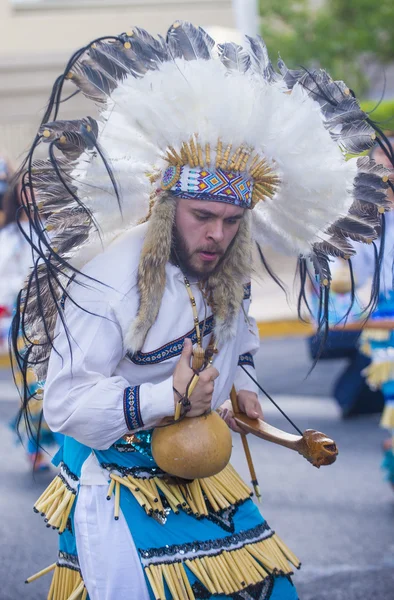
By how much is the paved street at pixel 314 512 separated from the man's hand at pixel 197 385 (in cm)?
198

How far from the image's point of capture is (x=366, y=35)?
66.9 ft

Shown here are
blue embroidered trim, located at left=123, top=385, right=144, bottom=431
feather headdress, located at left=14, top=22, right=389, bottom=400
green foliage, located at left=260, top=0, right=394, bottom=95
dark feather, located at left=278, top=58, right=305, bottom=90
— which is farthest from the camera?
green foliage, located at left=260, top=0, right=394, bottom=95

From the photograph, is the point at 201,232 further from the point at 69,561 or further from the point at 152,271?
the point at 69,561

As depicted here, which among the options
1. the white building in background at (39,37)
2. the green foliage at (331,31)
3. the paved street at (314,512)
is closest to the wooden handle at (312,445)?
the paved street at (314,512)

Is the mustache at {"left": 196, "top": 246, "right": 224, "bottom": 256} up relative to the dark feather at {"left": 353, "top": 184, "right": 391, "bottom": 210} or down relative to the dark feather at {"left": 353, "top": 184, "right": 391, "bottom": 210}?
down

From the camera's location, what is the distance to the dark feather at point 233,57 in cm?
301

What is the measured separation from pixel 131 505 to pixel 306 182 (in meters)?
1.14

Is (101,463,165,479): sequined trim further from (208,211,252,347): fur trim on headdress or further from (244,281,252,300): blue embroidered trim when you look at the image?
(244,281,252,300): blue embroidered trim

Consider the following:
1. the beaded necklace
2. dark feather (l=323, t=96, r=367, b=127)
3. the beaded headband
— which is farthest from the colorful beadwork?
dark feather (l=323, t=96, r=367, b=127)

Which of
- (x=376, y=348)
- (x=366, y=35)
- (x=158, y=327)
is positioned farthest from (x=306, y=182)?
(x=366, y=35)

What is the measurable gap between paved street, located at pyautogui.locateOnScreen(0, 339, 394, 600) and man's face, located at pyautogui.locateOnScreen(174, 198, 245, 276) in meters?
2.11

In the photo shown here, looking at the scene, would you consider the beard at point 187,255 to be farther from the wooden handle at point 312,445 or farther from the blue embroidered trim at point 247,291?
the wooden handle at point 312,445

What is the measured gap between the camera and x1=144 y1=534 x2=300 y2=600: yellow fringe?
2.88m

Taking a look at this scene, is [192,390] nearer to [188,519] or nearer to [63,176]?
[188,519]
